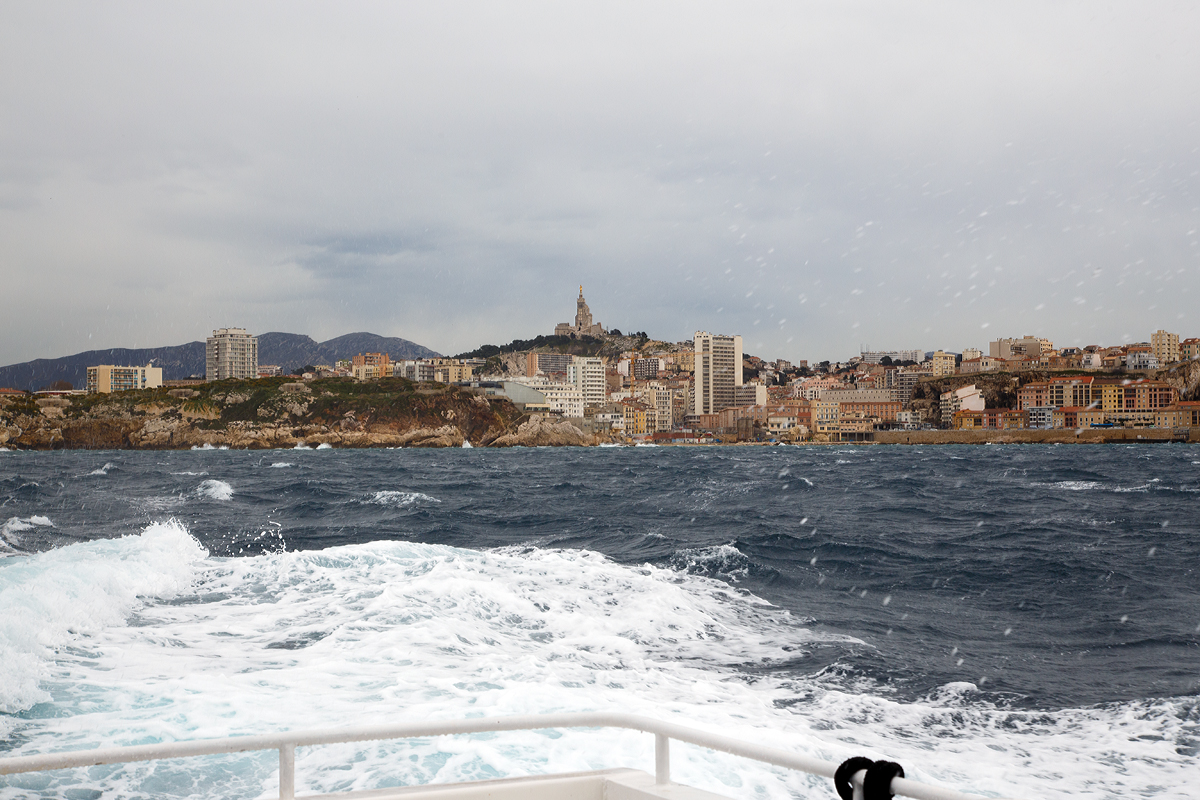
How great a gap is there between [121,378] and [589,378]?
291 ft

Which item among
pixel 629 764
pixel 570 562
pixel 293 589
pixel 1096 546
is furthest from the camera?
pixel 1096 546

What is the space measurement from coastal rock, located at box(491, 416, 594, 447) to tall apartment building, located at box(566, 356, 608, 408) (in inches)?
1368

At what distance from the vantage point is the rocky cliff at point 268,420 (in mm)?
102062

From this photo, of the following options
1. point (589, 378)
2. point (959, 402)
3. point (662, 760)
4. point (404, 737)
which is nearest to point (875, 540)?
point (662, 760)

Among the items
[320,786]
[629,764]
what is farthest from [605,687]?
[320,786]

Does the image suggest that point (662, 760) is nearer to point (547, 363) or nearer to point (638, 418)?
point (638, 418)

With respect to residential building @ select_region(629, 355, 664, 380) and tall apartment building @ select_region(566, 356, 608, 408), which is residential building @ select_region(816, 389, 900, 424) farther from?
residential building @ select_region(629, 355, 664, 380)

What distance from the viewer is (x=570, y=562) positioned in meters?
13.0

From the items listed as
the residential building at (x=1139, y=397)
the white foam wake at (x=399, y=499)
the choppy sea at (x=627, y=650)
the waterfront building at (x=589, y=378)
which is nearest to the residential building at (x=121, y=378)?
the waterfront building at (x=589, y=378)

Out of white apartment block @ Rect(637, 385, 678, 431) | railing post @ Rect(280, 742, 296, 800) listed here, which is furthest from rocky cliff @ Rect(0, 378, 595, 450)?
railing post @ Rect(280, 742, 296, 800)

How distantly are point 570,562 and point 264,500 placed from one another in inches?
722

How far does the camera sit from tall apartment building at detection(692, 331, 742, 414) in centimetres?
16050

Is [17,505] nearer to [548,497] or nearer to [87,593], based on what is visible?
[548,497]

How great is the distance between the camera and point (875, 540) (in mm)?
16062
